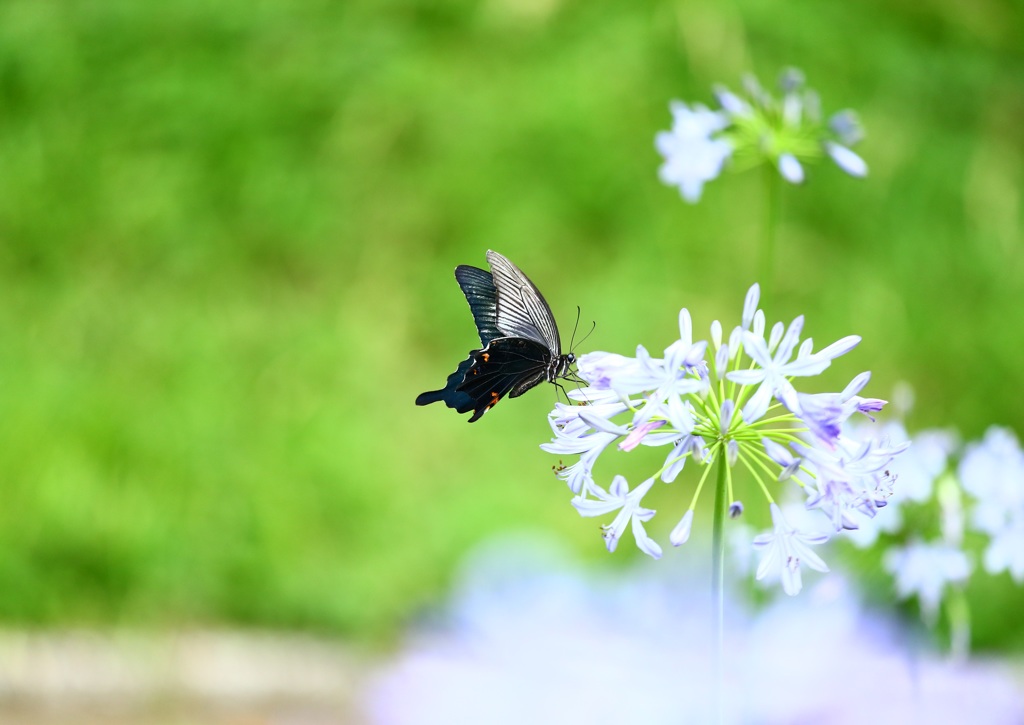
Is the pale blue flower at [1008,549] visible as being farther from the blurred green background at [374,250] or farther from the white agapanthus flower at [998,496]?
the blurred green background at [374,250]

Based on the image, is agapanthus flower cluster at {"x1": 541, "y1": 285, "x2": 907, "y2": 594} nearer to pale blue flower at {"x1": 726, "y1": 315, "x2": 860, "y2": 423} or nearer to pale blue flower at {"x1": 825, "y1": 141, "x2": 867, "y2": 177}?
pale blue flower at {"x1": 726, "y1": 315, "x2": 860, "y2": 423}

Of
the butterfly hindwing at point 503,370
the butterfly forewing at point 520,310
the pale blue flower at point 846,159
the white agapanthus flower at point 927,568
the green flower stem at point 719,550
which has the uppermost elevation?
the pale blue flower at point 846,159

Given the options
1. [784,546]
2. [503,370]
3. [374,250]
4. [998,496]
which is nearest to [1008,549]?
[998,496]

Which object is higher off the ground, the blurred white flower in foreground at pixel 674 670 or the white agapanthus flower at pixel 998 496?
the white agapanthus flower at pixel 998 496

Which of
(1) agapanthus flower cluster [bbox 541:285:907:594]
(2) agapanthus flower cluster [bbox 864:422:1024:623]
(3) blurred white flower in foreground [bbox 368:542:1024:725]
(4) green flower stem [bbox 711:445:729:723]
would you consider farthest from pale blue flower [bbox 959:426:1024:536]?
(4) green flower stem [bbox 711:445:729:723]

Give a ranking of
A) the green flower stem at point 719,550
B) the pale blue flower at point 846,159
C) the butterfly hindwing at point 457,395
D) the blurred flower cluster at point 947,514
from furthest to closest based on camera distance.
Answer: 1. the pale blue flower at point 846,159
2. the blurred flower cluster at point 947,514
3. the butterfly hindwing at point 457,395
4. the green flower stem at point 719,550

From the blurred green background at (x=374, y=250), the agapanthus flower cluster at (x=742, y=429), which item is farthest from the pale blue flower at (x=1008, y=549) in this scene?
the blurred green background at (x=374, y=250)

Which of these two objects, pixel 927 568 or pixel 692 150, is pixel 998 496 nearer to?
pixel 927 568
